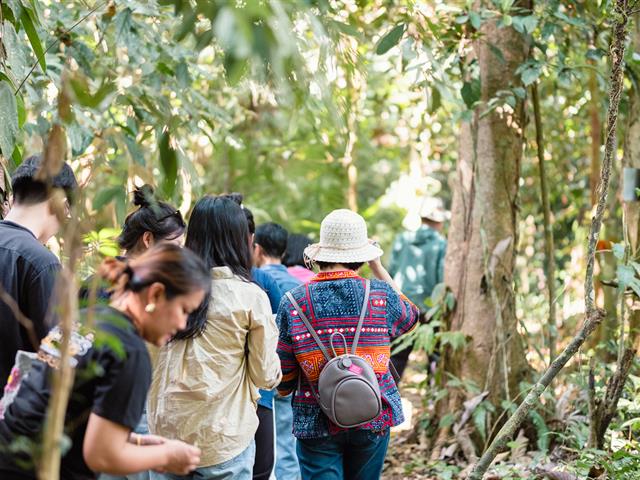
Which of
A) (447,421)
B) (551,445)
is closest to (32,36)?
(447,421)

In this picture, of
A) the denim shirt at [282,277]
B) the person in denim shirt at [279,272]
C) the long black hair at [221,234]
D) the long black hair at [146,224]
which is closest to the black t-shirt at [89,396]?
the long black hair at [221,234]

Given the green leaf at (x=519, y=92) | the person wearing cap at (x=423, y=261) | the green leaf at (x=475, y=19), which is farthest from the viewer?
the person wearing cap at (x=423, y=261)

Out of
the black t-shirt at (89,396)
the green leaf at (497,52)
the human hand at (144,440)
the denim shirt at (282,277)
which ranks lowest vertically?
the human hand at (144,440)

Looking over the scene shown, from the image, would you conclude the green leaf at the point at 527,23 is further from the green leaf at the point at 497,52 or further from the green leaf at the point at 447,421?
the green leaf at the point at 447,421

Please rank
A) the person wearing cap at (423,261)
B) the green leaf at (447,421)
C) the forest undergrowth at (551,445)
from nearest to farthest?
1. the forest undergrowth at (551,445)
2. the green leaf at (447,421)
3. the person wearing cap at (423,261)

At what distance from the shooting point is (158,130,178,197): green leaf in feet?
7.81

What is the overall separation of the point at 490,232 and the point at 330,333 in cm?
248

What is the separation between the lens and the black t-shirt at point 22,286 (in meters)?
2.88

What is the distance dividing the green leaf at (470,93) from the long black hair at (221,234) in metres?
2.35

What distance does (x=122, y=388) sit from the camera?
2.08 m

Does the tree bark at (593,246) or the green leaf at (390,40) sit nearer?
the tree bark at (593,246)

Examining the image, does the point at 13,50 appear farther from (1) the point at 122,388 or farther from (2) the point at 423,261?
(2) the point at 423,261

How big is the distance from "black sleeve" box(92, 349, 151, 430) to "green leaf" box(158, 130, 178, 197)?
1.65ft

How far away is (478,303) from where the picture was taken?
5.75 m
